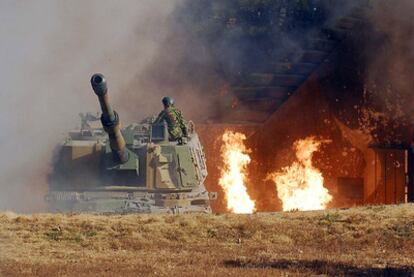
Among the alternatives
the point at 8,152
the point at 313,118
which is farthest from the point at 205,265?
the point at 313,118

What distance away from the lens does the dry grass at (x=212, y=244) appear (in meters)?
11.2

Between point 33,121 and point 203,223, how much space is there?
955 cm

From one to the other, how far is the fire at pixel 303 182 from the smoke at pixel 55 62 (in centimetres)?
567

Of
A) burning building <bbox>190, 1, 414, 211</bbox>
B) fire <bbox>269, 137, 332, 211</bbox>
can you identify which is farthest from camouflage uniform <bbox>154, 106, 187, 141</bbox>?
fire <bbox>269, 137, 332, 211</bbox>

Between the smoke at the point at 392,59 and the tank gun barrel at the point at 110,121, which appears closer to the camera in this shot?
the tank gun barrel at the point at 110,121

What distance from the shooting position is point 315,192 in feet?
91.9

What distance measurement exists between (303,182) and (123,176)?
11.9m

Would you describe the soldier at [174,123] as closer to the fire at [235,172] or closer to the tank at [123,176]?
the tank at [123,176]

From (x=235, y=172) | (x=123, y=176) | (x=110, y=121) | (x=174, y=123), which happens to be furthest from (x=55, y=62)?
(x=110, y=121)

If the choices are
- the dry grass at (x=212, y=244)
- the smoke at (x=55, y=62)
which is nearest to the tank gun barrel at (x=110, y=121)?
the dry grass at (x=212, y=244)

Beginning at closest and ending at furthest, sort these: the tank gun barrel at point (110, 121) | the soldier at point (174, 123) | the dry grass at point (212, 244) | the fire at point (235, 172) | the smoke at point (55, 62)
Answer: the dry grass at point (212, 244)
the tank gun barrel at point (110, 121)
the soldier at point (174, 123)
the smoke at point (55, 62)
the fire at point (235, 172)

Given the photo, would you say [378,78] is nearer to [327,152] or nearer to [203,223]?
[327,152]

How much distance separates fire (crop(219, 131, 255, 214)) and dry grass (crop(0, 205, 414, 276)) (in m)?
10.8

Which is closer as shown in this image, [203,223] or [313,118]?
[203,223]
